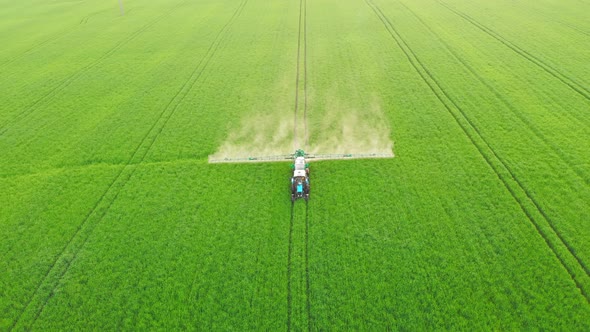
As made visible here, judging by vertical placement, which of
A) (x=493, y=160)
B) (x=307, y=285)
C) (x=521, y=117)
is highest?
(x=521, y=117)

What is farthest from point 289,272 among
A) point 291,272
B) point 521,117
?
point 521,117

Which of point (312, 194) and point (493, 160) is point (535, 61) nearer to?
point (493, 160)

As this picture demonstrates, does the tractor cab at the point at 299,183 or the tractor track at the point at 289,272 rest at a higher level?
the tractor cab at the point at 299,183

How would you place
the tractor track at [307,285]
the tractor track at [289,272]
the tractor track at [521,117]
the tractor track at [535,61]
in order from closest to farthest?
the tractor track at [307,285] → the tractor track at [289,272] → the tractor track at [521,117] → the tractor track at [535,61]

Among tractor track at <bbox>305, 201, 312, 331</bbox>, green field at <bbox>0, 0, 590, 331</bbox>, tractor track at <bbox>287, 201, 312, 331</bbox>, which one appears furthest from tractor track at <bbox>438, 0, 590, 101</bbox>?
tractor track at <bbox>287, 201, 312, 331</bbox>

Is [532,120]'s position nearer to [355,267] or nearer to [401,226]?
[401,226]

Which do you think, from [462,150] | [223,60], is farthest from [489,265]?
[223,60]

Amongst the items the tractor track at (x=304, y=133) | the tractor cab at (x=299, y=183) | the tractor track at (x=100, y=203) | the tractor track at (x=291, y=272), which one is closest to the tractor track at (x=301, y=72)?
the tractor track at (x=304, y=133)

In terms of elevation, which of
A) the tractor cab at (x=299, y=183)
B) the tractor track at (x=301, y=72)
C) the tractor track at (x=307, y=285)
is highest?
the tractor track at (x=301, y=72)

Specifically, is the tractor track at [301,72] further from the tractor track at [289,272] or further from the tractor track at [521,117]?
the tractor track at [521,117]
